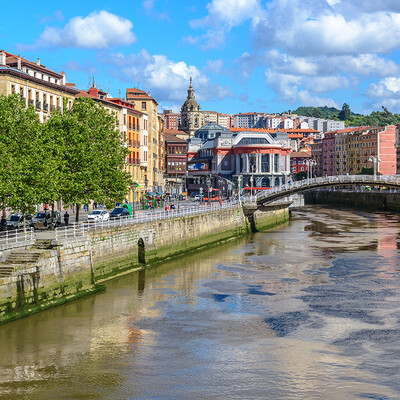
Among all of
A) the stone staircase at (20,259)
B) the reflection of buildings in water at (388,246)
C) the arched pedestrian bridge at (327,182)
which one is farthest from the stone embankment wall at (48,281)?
the arched pedestrian bridge at (327,182)

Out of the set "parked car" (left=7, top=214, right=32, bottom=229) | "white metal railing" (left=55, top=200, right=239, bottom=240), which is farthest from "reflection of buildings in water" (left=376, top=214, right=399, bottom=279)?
"parked car" (left=7, top=214, right=32, bottom=229)

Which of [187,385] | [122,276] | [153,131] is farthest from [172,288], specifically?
[153,131]

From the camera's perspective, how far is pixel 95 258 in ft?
144

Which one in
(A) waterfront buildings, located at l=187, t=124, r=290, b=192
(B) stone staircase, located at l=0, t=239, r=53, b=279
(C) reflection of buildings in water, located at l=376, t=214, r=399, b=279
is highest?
(A) waterfront buildings, located at l=187, t=124, r=290, b=192

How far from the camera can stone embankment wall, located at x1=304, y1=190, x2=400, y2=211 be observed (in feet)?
418

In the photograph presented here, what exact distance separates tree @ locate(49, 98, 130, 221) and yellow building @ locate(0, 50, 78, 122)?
10225mm

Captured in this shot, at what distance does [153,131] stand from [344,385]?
97.6m

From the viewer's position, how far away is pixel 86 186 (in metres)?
51.3

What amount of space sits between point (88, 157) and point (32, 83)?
19682 millimetres

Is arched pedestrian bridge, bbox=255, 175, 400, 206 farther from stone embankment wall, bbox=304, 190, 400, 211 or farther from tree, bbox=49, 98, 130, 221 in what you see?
tree, bbox=49, 98, 130, 221


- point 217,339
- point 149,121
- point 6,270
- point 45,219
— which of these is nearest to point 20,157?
point 6,270

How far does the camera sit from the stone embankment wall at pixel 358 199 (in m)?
128

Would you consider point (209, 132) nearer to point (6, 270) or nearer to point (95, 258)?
point (95, 258)

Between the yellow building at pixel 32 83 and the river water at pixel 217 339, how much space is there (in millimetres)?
23520
